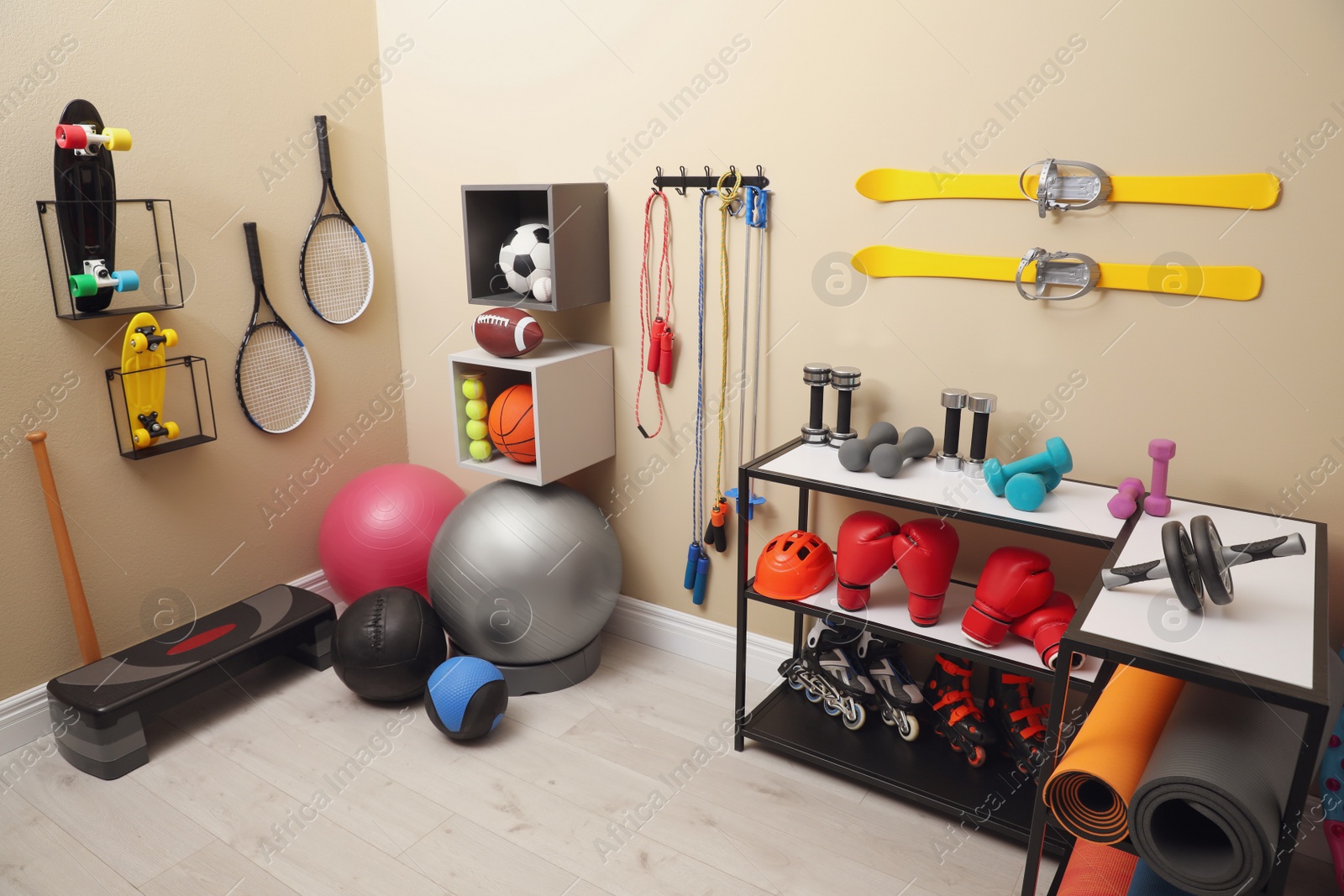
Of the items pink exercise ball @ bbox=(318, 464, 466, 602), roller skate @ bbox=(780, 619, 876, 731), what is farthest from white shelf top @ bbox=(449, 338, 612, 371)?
roller skate @ bbox=(780, 619, 876, 731)

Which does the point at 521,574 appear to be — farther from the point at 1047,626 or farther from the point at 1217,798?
the point at 1217,798

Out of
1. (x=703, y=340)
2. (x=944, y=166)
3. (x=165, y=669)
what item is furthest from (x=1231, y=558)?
(x=165, y=669)

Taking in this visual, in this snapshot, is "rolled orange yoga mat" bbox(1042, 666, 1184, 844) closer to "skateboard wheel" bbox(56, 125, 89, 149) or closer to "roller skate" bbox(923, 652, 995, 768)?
"roller skate" bbox(923, 652, 995, 768)

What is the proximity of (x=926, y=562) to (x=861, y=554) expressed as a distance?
0.48ft

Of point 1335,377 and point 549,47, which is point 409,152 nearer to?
point 549,47

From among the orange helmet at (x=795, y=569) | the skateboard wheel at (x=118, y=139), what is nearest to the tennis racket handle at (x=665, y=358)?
the orange helmet at (x=795, y=569)

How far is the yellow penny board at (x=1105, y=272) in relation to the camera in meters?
1.74

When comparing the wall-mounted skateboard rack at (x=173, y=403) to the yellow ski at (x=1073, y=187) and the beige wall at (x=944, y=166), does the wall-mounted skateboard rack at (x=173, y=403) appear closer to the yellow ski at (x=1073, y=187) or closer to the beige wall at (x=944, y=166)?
the beige wall at (x=944, y=166)

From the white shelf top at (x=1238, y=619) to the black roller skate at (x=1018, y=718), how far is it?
0.55 metres

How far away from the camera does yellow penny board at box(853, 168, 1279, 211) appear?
1.69 meters

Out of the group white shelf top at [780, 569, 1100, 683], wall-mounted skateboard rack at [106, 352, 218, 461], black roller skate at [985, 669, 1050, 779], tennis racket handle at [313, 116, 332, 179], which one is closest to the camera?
white shelf top at [780, 569, 1100, 683]

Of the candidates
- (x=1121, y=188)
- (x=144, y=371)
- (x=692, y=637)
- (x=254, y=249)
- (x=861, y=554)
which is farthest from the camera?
(x=692, y=637)

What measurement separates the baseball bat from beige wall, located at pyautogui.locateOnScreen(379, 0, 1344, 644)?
1222 millimetres

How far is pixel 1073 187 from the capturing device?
183cm
